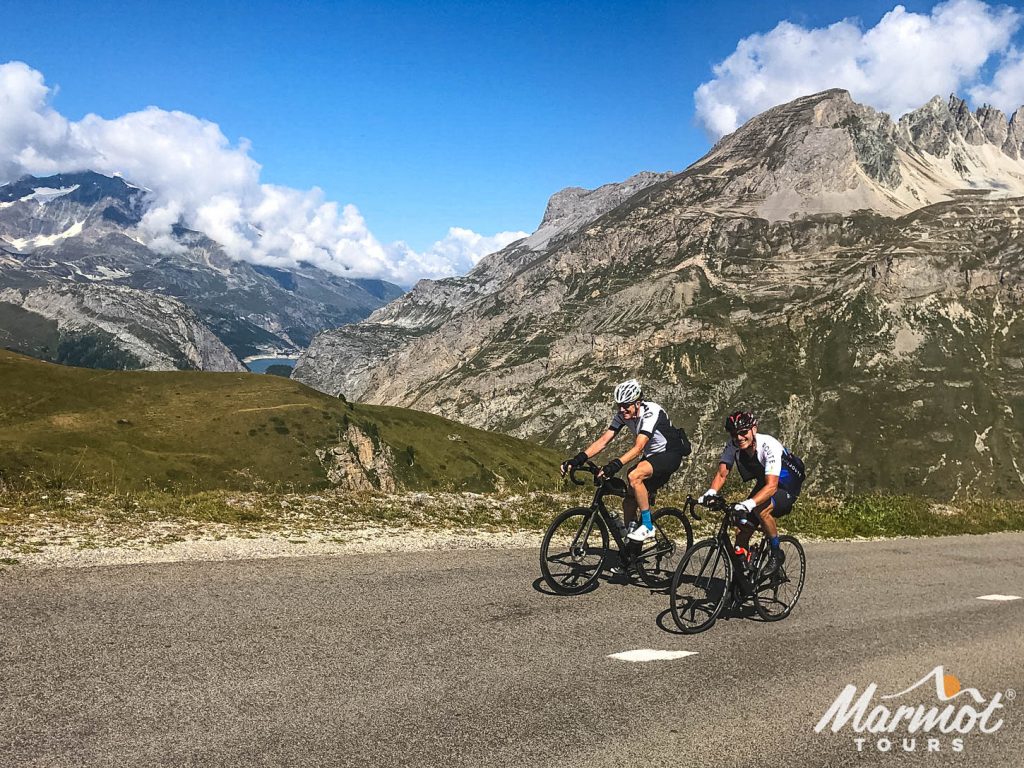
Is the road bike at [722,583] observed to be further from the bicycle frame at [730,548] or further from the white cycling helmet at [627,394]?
the white cycling helmet at [627,394]

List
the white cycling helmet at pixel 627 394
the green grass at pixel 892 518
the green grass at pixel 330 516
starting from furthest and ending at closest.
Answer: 1. the green grass at pixel 892 518
2. the green grass at pixel 330 516
3. the white cycling helmet at pixel 627 394

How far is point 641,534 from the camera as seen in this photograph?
12109 mm

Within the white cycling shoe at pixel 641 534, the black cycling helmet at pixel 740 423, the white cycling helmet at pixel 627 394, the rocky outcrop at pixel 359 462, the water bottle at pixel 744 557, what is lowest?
the rocky outcrop at pixel 359 462

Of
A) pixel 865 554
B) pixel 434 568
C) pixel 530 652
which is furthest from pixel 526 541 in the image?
pixel 865 554

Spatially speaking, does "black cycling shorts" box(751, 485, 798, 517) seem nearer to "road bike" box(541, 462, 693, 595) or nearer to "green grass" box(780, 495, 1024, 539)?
"road bike" box(541, 462, 693, 595)

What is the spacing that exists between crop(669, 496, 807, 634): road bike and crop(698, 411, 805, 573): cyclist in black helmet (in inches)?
7.5

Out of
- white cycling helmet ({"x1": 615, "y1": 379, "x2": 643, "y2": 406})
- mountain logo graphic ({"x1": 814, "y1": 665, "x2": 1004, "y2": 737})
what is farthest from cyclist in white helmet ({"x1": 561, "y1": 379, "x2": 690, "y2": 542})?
mountain logo graphic ({"x1": 814, "y1": 665, "x2": 1004, "y2": 737})

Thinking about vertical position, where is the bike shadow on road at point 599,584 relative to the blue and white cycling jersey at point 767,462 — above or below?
below

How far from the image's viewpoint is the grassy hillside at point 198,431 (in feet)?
319

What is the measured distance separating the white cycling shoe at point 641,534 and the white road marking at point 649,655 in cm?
296

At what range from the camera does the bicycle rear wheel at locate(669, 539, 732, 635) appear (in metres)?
10.3

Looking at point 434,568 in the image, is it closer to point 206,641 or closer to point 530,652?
point 530,652

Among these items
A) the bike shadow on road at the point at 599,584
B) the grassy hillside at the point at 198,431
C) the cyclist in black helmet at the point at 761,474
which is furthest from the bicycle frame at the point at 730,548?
the grassy hillside at the point at 198,431

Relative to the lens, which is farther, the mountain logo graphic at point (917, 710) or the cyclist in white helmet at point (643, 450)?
the cyclist in white helmet at point (643, 450)
